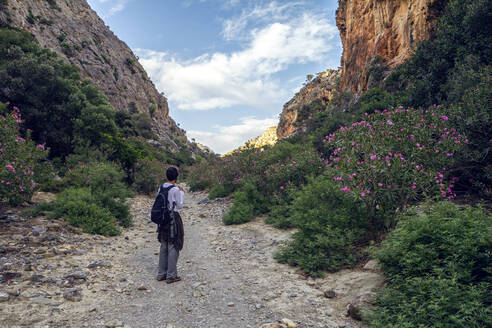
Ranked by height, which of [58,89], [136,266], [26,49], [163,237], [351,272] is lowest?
[136,266]

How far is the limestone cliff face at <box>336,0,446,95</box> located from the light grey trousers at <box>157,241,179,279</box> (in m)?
27.8

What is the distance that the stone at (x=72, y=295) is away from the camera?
402 cm

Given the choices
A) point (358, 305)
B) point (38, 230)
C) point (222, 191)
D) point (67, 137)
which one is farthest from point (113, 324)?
point (67, 137)

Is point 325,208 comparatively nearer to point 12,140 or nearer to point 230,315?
point 230,315

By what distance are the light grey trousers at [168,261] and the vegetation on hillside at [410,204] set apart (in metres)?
2.28

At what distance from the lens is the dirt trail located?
3.46 m

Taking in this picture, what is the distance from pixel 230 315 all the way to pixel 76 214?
6.71 metres

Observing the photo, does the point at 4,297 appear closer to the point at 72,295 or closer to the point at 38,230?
the point at 72,295

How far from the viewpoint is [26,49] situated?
2053 cm

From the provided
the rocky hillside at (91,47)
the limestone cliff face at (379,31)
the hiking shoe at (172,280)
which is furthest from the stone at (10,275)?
the rocky hillside at (91,47)

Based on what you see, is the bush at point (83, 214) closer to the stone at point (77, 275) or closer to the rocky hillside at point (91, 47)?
the stone at point (77, 275)

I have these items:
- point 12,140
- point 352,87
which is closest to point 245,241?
point 12,140

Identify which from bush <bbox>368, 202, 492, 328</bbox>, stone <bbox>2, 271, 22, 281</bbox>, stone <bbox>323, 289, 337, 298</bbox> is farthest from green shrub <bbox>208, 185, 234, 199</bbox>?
bush <bbox>368, 202, 492, 328</bbox>

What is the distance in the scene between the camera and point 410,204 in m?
5.77
